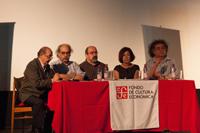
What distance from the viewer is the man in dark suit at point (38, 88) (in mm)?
3156

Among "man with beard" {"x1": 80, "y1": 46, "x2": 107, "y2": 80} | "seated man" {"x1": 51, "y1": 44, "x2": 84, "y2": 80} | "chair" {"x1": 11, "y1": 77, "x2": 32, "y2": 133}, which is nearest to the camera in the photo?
"chair" {"x1": 11, "y1": 77, "x2": 32, "y2": 133}

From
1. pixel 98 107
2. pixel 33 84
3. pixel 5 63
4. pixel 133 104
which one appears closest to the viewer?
pixel 98 107

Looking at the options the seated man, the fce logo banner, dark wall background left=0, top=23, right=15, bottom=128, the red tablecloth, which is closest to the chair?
dark wall background left=0, top=23, right=15, bottom=128

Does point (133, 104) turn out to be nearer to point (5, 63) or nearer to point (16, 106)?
point (16, 106)

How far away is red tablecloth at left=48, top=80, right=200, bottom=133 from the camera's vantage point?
9.20 ft

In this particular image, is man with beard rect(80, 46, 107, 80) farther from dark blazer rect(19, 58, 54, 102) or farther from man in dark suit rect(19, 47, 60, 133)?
dark blazer rect(19, 58, 54, 102)

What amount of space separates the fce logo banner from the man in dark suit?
2.16 ft

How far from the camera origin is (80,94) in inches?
113

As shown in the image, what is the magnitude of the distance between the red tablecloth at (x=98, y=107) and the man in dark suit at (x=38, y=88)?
245 mm

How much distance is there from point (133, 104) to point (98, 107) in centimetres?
36

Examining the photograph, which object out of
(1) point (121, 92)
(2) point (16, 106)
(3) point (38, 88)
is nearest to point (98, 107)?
(1) point (121, 92)

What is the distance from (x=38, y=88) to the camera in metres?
3.29

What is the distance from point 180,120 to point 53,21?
2464 millimetres

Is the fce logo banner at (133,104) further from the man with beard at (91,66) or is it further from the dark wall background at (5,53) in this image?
the dark wall background at (5,53)
